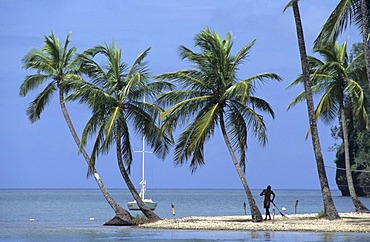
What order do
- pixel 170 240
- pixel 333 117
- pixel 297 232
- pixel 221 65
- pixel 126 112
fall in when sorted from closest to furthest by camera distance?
pixel 170 240 < pixel 297 232 < pixel 221 65 < pixel 126 112 < pixel 333 117

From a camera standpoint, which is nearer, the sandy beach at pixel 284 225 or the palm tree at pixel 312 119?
the sandy beach at pixel 284 225

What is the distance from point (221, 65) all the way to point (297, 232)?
8.11 m

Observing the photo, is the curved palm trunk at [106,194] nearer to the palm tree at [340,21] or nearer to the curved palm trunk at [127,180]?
the curved palm trunk at [127,180]

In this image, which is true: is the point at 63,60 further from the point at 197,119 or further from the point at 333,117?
the point at 333,117

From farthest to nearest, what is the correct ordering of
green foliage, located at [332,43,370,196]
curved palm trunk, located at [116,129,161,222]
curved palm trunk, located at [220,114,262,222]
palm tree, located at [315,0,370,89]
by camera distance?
green foliage, located at [332,43,370,196] → curved palm trunk, located at [116,129,161,222] → curved palm trunk, located at [220,114,262,222] → palm tree, located at [315,0,370,89]

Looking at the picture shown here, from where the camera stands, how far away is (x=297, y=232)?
32.7 m

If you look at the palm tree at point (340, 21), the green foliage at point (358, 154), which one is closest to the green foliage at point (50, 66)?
the palm tree at point (340, 21)

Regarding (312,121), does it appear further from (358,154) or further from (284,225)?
(358,154)

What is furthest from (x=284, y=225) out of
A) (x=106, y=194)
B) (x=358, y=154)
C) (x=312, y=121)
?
(x=358, y=154)

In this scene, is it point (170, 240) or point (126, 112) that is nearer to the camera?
point (170, 240)

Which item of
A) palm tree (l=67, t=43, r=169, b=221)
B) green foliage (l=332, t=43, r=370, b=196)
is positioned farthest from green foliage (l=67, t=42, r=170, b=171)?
green foliage (l=332, t=43, r=370, b=196)

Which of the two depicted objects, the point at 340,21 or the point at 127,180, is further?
the point at 127,180

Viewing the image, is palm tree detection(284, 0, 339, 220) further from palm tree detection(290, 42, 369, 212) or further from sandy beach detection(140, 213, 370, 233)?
palm tree detection(290, 42, 369, 212)

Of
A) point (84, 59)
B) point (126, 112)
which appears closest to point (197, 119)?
point (126, 112)
